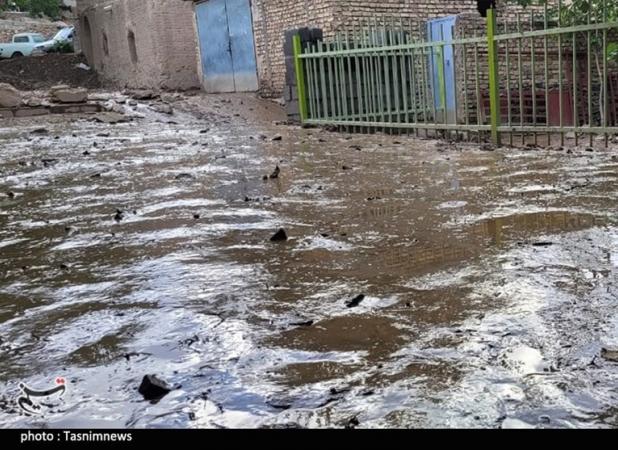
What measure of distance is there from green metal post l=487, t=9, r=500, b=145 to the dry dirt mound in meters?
17.8

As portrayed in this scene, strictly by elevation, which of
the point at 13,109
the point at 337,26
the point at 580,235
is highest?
the point at 337,26

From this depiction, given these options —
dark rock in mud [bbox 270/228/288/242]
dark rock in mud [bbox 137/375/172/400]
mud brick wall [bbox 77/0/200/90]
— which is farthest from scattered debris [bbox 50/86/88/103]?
dark rock in mud [bbox 137/375/172/400]

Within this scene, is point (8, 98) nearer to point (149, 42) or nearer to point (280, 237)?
point (149, 42)

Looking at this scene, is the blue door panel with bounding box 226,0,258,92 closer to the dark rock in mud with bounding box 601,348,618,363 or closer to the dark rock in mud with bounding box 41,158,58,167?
the dark rock in mud with bounding box 41,158,58,167

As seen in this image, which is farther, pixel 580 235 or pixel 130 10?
pixel 130 10

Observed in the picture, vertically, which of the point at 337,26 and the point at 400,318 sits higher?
the point at 337,26

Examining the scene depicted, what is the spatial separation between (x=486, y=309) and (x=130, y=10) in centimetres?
1772

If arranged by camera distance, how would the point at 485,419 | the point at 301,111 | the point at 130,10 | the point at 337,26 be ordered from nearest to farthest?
the point at 485,419, the point at 301,111, the point at 337,26, the point at 130,10

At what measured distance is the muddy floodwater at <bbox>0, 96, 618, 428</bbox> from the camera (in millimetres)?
1831

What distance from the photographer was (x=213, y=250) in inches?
138

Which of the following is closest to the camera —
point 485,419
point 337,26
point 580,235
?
point 485,419

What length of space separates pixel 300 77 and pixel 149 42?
796 cm
